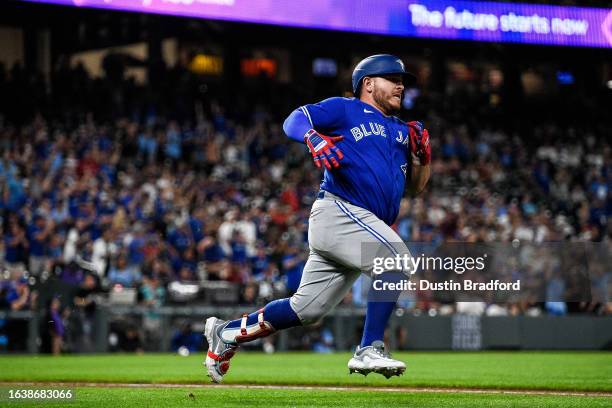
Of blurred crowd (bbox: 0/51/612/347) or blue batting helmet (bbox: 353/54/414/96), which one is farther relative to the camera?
blurred crowd (bbox: 0/51/612/347)

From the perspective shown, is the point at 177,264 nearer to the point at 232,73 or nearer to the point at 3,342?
the point at 3,342

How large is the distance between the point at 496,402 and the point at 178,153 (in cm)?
1511

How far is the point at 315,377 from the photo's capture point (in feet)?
32.3

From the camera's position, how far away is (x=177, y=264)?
17219 mm

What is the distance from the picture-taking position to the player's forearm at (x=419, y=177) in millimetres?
6664

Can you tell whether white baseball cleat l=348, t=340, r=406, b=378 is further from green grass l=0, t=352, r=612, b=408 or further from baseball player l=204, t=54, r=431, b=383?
green grass l=0, t=352, r=612, b=408

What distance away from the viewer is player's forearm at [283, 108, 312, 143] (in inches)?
243

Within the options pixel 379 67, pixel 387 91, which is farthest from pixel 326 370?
pixel 379 67

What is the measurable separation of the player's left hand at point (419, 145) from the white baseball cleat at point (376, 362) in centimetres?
123

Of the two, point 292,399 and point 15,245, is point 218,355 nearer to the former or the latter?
point 292,399

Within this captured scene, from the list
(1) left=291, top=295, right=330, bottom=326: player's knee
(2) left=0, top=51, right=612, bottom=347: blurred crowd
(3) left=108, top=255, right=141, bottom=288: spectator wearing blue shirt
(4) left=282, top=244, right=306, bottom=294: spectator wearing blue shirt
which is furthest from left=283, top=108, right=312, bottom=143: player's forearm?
(3) left=108, top=255, right=141, bottom=288: spectator wearing blue shirt

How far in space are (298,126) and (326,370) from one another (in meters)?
5.36

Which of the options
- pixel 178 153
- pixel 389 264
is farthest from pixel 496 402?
pixel 178 153

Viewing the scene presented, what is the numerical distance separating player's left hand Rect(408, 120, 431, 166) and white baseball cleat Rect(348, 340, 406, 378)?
4.03 ft
